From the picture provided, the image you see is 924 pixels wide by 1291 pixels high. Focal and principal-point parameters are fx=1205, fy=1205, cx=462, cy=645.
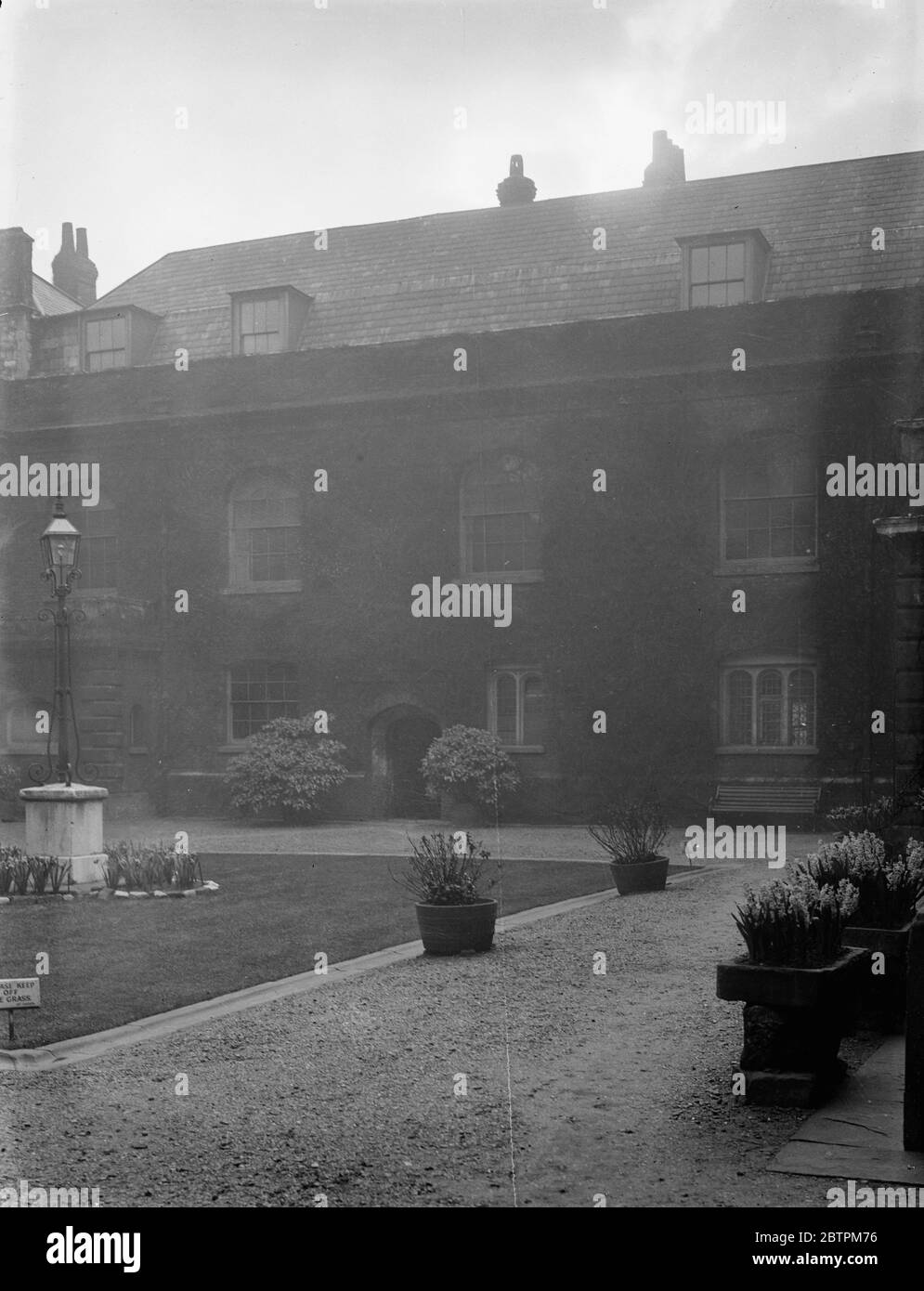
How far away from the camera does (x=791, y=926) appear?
5.69 m

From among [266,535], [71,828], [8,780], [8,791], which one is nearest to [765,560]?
[266,535]

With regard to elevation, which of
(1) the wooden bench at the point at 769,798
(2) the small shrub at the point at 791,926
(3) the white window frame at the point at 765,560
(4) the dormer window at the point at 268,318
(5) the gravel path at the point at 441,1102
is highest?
(4) the dormer window at the point at 268,318

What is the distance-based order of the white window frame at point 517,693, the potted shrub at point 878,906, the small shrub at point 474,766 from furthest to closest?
the potted shrub at point 878,906
the small shrub at point 474,766
the white window frame at point 517,693

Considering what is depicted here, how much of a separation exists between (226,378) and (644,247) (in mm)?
2603

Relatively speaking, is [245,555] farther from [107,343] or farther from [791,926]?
[791,926]

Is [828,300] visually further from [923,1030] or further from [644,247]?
[923,1030]

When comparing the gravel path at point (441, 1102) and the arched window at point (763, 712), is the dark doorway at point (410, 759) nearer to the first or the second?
the gravel path at point (441, 1102)

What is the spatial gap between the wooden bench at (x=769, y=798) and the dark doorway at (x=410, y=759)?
166cm

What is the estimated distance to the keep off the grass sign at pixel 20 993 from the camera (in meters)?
5.59

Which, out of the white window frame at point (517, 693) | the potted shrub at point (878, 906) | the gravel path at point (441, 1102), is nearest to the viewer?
the gravel path at point (441, 1102)

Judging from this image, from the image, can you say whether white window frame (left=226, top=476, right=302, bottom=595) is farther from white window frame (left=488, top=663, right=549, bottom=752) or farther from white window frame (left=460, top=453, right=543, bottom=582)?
white window frame (left=488, top=663, right=549, bottom=752)

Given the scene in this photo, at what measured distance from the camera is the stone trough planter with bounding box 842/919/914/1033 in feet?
22.7

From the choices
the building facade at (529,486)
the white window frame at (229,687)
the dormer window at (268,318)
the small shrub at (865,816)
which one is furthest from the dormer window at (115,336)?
the small shrub at (865,816)

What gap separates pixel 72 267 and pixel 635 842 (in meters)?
5.14
